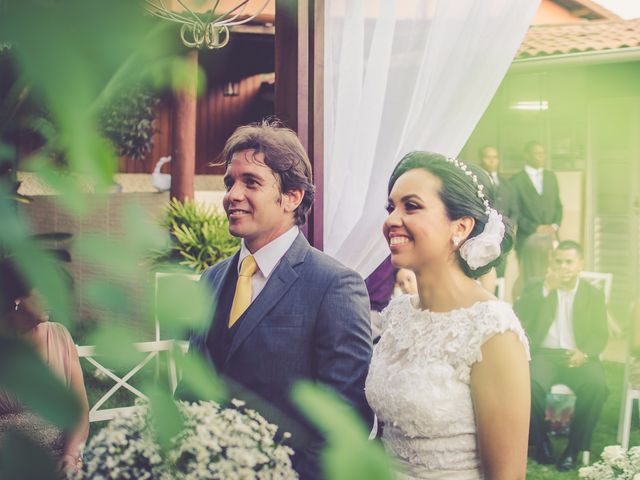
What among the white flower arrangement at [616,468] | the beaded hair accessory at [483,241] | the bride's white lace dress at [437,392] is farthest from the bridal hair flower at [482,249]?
the white flower arrangement at [616,468]

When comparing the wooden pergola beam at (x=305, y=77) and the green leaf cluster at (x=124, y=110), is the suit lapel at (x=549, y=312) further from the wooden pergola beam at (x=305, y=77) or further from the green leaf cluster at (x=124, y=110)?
the green leaf cluster at (x=124, y=110)

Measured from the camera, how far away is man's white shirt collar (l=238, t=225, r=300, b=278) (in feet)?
7.13

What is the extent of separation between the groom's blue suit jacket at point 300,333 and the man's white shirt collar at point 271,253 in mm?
31

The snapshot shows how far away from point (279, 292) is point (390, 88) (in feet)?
3.78

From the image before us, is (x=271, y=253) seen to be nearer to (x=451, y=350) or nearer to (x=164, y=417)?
(x=451, y=350)

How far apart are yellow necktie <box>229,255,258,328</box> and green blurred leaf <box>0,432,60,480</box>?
66.2 inches

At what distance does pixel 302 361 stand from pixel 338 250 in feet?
3.27

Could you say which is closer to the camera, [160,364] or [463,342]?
[160,364]

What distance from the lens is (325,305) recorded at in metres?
2.06

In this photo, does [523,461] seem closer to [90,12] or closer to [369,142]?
[369,142]

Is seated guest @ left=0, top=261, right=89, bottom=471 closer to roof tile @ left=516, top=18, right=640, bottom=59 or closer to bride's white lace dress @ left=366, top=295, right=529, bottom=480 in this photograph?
bride's white lace dress @ left=366, top=295, right=529, bottom=480

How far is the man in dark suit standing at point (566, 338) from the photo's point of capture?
4652 mm

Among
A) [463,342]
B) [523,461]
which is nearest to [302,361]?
[463,342]

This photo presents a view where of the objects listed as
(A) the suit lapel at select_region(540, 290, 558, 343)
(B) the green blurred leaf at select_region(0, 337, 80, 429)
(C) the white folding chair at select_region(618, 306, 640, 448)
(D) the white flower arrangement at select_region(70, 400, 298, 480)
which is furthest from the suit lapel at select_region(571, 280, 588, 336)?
(B) the green blurred leaf at select_region(0, 337, 80, 429)
